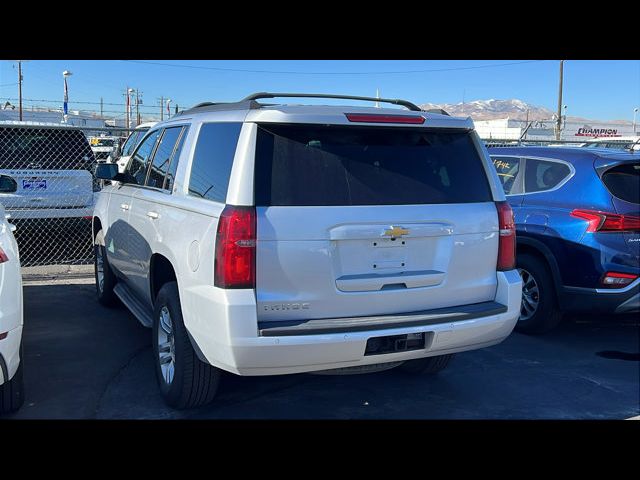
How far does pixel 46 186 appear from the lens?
8.35 meters

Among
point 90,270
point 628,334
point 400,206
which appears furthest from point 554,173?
point 90,270

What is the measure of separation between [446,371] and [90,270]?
557cm

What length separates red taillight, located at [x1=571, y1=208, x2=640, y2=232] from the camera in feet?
17.4

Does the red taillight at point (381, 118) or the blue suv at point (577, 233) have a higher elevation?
the red taillight at point (381, 118)

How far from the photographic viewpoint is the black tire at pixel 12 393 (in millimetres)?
3816

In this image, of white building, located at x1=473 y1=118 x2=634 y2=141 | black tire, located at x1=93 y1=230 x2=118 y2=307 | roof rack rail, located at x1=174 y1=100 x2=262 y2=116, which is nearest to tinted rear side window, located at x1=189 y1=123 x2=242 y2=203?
roof rack rail, located at x1=174 y1=100 x2=262 y2=116

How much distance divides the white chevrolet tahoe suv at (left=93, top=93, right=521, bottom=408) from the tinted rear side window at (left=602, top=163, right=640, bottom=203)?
212cm

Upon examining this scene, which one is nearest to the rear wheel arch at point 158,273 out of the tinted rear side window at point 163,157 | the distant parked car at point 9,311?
the tinted rear side window at point 163,157

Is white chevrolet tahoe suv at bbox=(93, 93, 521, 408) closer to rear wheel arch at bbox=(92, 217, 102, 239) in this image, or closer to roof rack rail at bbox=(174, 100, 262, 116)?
roof rack rail at bbox=(174, 100, 262, 116)

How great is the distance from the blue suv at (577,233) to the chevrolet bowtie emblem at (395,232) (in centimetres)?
275

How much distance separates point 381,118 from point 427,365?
210 cm

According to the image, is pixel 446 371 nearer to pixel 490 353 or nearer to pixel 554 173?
pixel 490 353

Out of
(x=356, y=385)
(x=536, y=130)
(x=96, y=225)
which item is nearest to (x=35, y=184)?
(x=96, y=225)

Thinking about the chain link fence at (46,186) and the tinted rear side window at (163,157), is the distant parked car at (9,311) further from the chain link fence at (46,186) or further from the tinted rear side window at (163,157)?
the chain link fence at (46,186)
